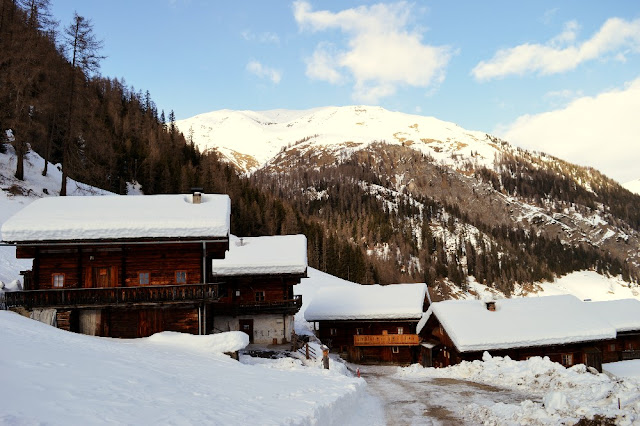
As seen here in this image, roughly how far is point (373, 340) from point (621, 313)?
24806mm

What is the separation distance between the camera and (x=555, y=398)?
47.1 ft

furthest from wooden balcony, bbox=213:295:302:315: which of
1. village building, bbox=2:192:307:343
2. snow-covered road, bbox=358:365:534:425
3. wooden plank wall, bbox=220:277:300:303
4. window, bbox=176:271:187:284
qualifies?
snow-covered road, bbox=358:365:534:425

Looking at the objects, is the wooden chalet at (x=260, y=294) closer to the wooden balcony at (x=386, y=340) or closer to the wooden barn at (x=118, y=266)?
the wooden barn at (x=118, y=266)

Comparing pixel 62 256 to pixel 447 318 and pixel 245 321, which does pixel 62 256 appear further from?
pixel 447 318

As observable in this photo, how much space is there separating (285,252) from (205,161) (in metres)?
74.7

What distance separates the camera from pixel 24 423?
712 centimetres

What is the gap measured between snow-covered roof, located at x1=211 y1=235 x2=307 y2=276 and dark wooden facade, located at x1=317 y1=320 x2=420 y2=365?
12.1 meters

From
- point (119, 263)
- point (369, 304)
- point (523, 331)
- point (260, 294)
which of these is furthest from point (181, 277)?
point (523, 331)

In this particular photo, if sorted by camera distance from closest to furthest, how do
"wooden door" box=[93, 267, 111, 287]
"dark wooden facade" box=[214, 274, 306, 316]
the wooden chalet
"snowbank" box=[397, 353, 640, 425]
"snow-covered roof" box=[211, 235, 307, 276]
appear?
"snowbank" box=[397, 353, 640, 425], "wooden door" box=[93, 267, 111, 287], the wooden chalet, "snow-covered roof" box=[211, 235, 307, 276], "dark wooden facade" box=[214, 274, 306, 316]

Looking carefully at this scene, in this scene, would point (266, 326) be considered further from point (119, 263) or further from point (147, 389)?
point (147, 389)

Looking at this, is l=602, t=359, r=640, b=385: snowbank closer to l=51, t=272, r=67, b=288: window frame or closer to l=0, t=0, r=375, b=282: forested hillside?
l=51, t=272, r=67, b=288: window frame

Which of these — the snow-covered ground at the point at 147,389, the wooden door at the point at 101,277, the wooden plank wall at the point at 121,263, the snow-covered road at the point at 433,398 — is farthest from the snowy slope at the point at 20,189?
the snow-covered road at the point at 433,398

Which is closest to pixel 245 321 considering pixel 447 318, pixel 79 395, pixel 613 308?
pixel 447 318

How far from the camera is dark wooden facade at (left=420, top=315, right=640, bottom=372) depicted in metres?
36.6
